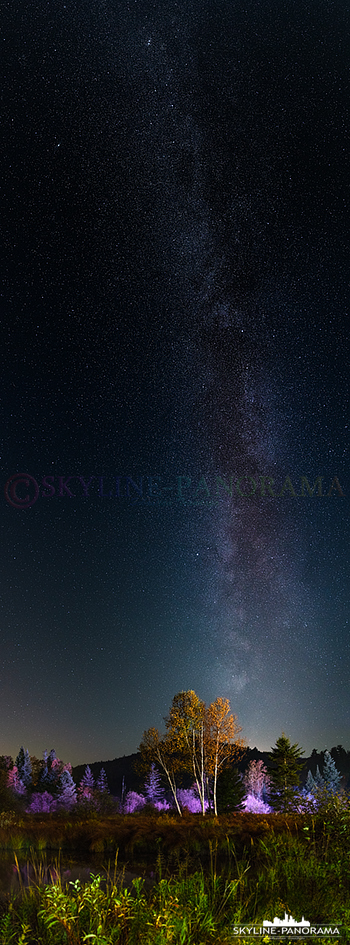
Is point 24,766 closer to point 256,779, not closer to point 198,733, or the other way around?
point 256,779

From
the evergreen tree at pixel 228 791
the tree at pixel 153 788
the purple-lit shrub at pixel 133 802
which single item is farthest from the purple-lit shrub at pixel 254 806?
the purple-lit shrub at pixel 133 802

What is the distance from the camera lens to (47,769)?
6512 centimetres

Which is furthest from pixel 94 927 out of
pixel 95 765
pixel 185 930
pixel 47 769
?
pixel 95 765

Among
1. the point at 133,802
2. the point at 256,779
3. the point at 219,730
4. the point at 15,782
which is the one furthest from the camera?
the point at 15,782

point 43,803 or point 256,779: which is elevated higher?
point 256,779

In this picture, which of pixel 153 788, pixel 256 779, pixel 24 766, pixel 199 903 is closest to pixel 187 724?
pixel 199 903

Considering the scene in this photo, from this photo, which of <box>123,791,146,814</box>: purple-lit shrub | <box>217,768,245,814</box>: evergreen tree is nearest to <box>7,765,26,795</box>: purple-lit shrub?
<box>123,791,146,814</box>: purple-lit shrub

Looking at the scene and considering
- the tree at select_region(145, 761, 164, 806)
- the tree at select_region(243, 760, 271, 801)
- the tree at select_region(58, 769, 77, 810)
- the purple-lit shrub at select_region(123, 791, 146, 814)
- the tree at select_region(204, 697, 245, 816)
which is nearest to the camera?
the tree at select_region(204, 697, 245, 816)

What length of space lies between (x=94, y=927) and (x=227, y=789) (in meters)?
34.8

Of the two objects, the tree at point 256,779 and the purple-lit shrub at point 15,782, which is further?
the purple-lit shrub at point 15,782

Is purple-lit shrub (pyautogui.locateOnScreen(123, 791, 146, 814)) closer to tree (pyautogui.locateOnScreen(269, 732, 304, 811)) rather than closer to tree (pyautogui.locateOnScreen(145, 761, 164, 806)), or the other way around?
tree (pyautogui.locateOnScreen(145, 761, 164, 806))

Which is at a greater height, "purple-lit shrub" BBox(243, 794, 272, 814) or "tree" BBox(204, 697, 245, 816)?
"tree" BBox(204, 697, 245, 816)

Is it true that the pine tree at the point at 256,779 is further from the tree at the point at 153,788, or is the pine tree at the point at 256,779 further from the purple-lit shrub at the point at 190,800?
the tree at the point at 153,788

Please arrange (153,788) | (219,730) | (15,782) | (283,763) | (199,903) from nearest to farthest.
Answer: (199,903) → (219,730) → (283,763) → (153,788) → (15,782)
